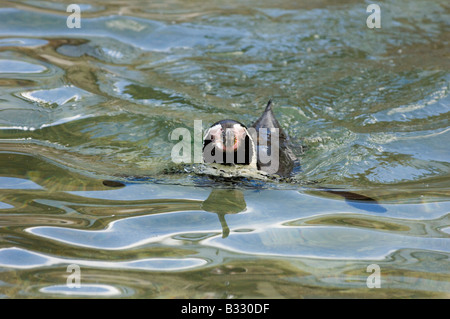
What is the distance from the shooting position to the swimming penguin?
16.0ft

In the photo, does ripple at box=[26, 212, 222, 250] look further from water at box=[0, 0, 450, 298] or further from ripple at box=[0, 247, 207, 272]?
ripple at box=[0, 247, 207, 272]

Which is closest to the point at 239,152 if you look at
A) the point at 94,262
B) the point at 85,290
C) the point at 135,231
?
the point at 135,231

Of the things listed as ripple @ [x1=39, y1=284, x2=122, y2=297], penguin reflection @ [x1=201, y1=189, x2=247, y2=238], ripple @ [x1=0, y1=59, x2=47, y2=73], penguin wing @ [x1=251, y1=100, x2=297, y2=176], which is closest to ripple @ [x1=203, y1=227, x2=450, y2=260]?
penguin reflection @ [x1=201, y1=189, x2=247, y2=238]

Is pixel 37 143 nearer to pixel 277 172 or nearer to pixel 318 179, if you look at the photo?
pixel 277 172

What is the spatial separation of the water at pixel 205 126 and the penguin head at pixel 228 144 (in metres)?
0.23

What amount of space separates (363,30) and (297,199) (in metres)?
5.63

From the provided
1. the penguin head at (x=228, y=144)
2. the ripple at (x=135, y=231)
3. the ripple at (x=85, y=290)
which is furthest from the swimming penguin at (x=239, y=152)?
the ripple at (x=85, y=290)

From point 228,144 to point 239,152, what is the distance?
193 mm

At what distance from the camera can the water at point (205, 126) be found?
3611mm

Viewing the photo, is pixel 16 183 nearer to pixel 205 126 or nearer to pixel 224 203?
pixel 224 203

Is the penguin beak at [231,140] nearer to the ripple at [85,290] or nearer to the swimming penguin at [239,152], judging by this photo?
the swimming penguin at [239,152]

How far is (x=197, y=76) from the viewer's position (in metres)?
8.00

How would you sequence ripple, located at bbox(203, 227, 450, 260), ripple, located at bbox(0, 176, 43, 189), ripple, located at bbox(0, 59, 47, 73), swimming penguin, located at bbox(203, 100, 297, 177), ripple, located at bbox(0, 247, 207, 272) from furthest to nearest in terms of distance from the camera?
ripple, located at bbox(0, 59, 47, 73) → swimming penguin, located at bbox(203, 100, 297, 177) → ripple, located at bbox(0, 176, 43, 189) → ripple, located at bbox(203, 227, 450, 260) → ripple, located at bbox(0, 247, 207, 272)

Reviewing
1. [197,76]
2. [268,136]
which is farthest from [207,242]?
[197,76]
